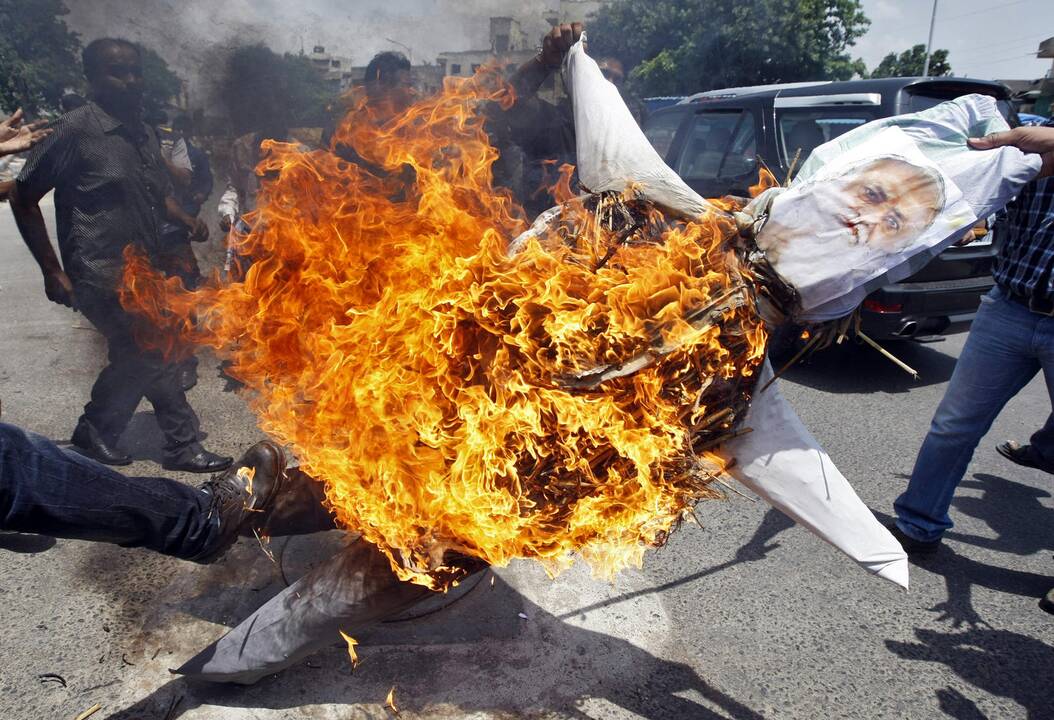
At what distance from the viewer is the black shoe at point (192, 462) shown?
13.7 feet

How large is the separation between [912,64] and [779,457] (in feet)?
127

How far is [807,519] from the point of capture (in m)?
1.89

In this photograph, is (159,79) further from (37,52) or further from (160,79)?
(37,52)

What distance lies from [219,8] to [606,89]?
19.9 feet

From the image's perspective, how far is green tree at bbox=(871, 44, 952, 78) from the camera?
98.3 feet

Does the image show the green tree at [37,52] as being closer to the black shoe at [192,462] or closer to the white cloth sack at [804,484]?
the black shoe at [192,462]

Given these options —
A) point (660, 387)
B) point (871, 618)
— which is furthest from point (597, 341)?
point (871, 618)

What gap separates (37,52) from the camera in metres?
6.46

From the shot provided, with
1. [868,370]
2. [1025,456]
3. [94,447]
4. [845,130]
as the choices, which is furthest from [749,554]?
[845,130]

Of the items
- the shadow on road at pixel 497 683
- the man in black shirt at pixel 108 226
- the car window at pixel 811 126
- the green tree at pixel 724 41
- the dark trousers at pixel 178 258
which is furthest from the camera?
the green tree at pixel 724 41

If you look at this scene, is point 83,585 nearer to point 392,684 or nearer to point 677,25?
point 392,684

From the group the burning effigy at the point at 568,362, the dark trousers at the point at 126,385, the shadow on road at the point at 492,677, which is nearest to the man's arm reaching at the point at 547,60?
the burning effigy at the point at 568,362

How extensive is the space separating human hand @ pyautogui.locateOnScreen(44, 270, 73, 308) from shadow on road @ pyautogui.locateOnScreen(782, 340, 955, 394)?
5.83 metres

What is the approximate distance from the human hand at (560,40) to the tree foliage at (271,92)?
17.5 feet
